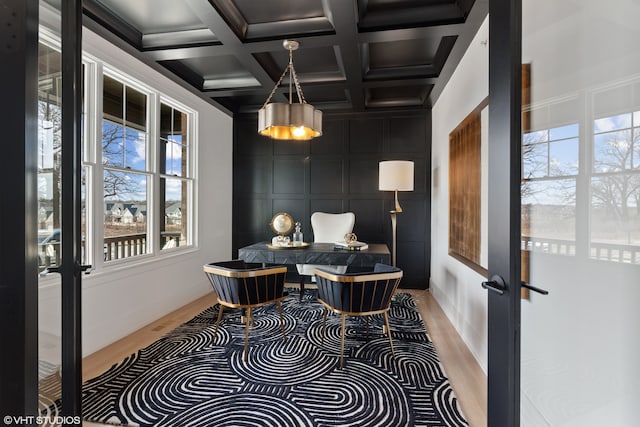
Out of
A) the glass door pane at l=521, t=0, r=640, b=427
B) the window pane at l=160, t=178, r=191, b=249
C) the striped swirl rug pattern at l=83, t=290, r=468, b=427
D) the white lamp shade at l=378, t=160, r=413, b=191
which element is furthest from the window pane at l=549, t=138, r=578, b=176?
the window pane at l=160, t=178, r=191, b=249

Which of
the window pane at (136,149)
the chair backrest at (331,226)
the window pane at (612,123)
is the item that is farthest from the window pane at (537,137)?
the window pane at (136,149)

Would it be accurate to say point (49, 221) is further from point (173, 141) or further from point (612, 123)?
point (173, 141)

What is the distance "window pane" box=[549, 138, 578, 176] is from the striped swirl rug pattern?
149 centimetres

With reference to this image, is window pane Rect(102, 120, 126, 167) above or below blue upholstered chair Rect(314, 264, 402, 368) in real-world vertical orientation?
above

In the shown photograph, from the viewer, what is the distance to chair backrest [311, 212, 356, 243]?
4.28 meters

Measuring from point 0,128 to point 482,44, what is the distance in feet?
9.94

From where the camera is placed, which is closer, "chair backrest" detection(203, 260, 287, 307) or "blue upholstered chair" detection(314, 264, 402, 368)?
Result: "blue upholstered chair" detection(314, 264, 402, 368)

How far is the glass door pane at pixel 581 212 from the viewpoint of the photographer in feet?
3.02

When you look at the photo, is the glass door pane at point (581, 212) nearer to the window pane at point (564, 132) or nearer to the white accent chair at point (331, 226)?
the window pane at point (564, 132)

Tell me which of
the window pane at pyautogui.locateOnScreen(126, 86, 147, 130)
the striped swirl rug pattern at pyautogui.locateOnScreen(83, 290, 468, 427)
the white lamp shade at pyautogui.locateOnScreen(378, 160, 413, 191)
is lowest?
the striped swirl rug pattern at pyautogui.locateOnScreen(83, 290, 468, 427)

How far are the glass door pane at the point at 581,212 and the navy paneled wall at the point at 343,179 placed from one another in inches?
139

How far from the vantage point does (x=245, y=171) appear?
509 centimetres

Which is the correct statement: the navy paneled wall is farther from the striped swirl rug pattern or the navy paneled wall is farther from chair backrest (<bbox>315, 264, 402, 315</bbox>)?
chair backrest (<bbox>315, 264, 402, 315</bbox>)

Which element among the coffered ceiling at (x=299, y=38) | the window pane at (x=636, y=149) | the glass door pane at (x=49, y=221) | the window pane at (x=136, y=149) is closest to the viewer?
the window pane at (x=636, y=149)
